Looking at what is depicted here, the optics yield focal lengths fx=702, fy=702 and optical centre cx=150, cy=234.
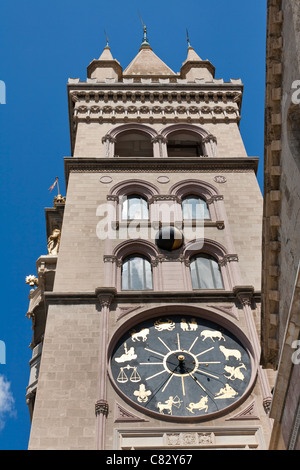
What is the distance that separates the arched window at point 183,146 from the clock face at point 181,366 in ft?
48.3

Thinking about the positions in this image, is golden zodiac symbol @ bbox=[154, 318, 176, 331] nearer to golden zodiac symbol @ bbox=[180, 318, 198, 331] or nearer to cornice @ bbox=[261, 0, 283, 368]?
golden zodiac symbol @ bbox=[180, 318, 198, 331]

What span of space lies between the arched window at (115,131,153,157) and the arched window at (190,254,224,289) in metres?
11.0

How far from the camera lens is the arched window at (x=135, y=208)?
31219mm

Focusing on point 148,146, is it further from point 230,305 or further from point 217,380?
point 217,380

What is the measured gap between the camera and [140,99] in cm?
4012

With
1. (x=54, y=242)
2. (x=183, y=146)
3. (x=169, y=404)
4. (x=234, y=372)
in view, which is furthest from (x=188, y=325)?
(x=183, y=146)

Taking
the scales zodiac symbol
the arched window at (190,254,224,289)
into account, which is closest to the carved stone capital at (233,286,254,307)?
the arched window at (190,254,224,289)

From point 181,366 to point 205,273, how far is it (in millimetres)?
5631

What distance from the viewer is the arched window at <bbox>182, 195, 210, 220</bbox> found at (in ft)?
103

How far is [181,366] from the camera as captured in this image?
23734 mm

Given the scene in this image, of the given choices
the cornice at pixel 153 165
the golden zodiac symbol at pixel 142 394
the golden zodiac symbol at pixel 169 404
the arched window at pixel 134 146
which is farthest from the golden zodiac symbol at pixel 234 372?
the arched window at pixel 134 146

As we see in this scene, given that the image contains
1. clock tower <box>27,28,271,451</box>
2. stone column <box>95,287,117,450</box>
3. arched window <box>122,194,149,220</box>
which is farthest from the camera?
arched window <box>122,194,149,220</box>
